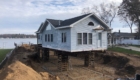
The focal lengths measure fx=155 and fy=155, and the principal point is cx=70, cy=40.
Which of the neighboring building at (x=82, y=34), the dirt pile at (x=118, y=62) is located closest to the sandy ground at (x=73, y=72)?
the dirt pile at (x=118, y=62)

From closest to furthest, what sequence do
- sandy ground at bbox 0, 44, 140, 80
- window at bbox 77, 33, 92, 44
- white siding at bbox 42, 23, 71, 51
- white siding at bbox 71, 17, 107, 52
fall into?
sandy ground at bbox 0, 44, 140, 80 < white siding at bbox 71, 17, 107, 52 < white siding at bbox 42, 23, 71, 51 < window at bbox 77, 33, 92, 44

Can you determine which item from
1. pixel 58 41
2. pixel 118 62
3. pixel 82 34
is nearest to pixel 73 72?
pixel 58 41

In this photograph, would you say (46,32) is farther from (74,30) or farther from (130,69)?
(130,69)

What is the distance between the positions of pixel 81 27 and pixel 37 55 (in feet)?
50.6

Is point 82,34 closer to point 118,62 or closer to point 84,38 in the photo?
point 84,38

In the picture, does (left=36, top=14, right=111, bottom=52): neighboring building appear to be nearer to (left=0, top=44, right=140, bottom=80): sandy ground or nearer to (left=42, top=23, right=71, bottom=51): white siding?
(left=42, top=23, right=71, bottom=51): white siding

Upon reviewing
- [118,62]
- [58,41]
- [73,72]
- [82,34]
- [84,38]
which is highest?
[82,34]

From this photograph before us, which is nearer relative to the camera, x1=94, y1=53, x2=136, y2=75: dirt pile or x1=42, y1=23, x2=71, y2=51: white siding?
x1=42, y1=23, x2=71, y2=51: white siding

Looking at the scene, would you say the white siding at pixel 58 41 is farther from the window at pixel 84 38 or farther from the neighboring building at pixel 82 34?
the window at pixel 84 38

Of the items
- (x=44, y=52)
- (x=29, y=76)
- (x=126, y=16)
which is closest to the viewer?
(x=29, y=76)

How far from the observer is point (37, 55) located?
101ft

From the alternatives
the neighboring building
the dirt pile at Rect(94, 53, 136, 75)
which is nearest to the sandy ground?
the dirt pile at Rect(94, 53, 136, 75)

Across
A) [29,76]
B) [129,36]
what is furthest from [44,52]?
[129,36]

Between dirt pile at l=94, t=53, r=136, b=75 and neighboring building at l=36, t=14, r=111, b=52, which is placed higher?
neighboring building at l=36, t=14, r=111, b=52
